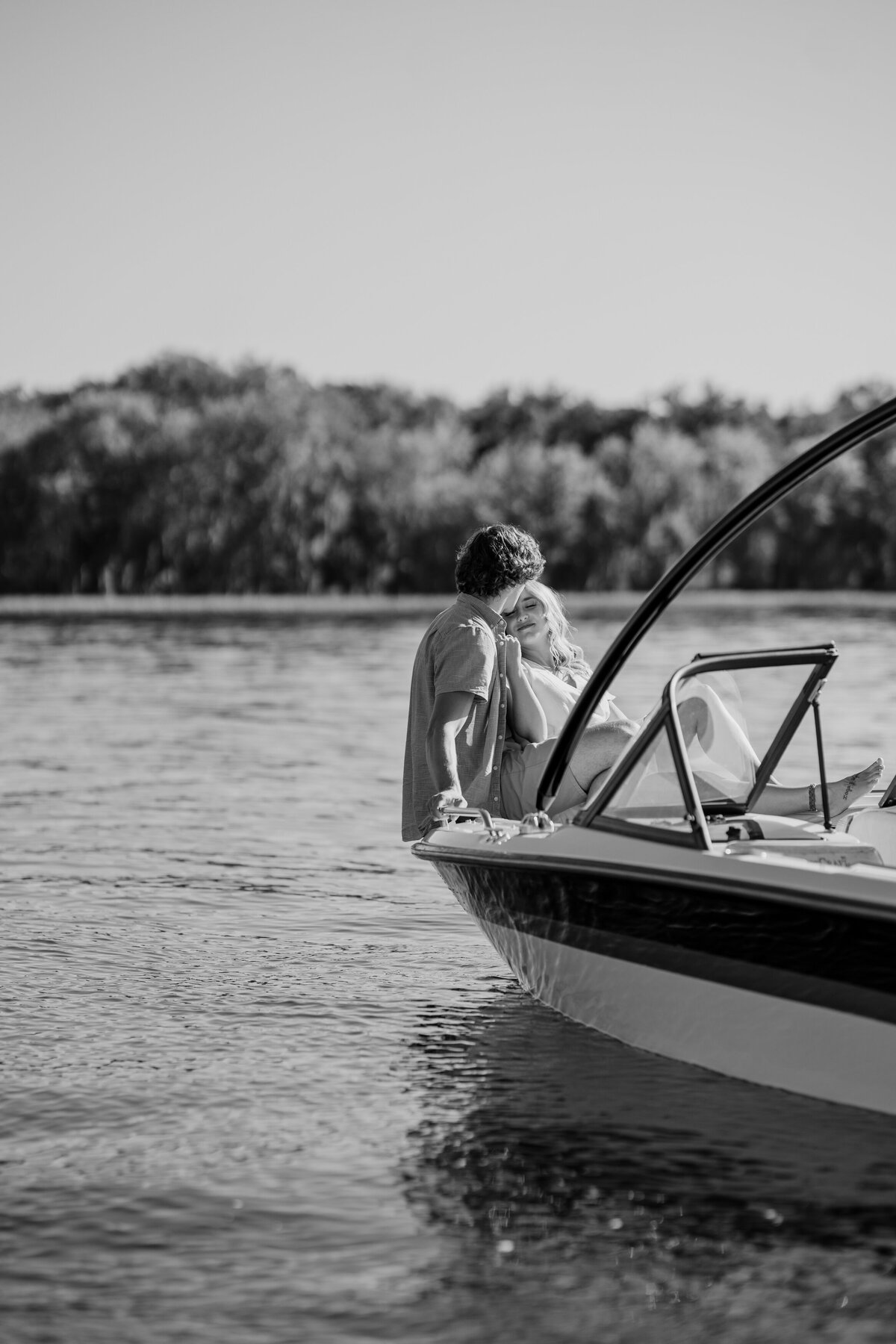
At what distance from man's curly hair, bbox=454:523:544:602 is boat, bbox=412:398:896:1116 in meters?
0.80

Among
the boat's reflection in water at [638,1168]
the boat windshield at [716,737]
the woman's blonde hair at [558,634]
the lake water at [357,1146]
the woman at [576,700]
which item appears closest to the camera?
the lake water at [357,1146]

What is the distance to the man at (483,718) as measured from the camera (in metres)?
6.76

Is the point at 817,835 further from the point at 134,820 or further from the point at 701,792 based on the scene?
the point at 134,820

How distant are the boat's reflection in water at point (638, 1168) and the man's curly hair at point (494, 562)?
1.80 metres

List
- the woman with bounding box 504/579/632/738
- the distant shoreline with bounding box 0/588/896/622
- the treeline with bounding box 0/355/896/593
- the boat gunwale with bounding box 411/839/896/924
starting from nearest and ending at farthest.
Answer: the boat gunwale with bounding box 411/839/896/924 < the woman with bounding box 504/579/632/738 < the distant shoreline with bounding box 0/588/896/622 < the treeline with bounding box 0/355/896/593

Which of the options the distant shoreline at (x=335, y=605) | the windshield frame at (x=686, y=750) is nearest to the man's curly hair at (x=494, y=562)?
the windshield frame at (x=686, y=750)

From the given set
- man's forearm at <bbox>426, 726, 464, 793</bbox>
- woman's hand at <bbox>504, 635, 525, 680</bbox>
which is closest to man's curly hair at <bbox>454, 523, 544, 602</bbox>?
woman's hand at <bbox>504, 635, 525, 680</bbox>

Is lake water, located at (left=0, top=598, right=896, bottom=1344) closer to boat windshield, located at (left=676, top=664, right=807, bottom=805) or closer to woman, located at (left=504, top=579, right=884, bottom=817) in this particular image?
boat windshield, located at (left=676, top=664, right=807, bottom=805)

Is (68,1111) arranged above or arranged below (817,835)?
below

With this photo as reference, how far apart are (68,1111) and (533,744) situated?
91.9 inches

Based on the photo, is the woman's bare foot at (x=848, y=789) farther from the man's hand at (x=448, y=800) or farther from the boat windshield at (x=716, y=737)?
the man's hand at (x=448, y=800)

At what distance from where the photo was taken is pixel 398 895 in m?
10.0

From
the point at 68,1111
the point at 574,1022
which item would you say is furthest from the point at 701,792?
the point at 68,1111

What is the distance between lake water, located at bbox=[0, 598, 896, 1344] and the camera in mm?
4414
